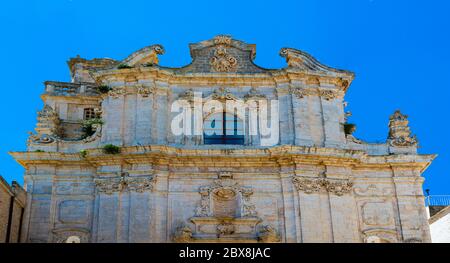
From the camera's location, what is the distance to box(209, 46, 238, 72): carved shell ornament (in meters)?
23.4

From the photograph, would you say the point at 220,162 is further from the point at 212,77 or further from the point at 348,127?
the point at 348,127

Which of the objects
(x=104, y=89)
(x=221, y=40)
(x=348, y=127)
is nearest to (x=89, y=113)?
(x=104, y=89)

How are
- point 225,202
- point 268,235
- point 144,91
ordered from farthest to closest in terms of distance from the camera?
point 144,91 < point 225,202 < point 268,235

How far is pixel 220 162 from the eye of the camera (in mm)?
21625

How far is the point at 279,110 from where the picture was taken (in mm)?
22844

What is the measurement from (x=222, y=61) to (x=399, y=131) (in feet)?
23.3

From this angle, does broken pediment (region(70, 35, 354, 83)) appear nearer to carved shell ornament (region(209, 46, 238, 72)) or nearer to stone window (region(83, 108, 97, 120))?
carved shell ornament (region(209, 46, 238, 72))

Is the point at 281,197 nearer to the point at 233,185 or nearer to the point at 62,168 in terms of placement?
the point at 233,185

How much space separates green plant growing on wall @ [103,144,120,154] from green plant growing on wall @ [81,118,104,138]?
162cm

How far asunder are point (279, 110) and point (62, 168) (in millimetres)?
8062

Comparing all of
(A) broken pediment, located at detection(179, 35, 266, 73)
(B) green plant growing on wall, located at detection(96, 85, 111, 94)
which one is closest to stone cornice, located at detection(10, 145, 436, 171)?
(B) green plant growing on wall, located at detection(96, 85, 111, 94)

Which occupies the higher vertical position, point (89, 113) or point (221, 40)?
point (221, 40)
